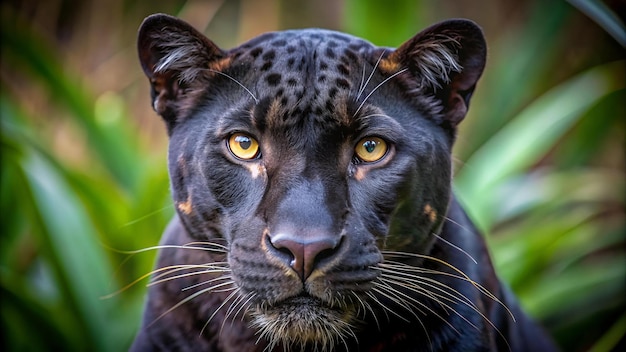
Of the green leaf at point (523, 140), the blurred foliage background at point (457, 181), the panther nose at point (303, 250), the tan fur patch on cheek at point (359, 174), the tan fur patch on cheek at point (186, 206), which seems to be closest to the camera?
the panther nose at point (303, 250)

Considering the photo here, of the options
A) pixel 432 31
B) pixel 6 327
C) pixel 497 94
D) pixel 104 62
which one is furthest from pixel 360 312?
pixel 104 62

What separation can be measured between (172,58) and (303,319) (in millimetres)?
779

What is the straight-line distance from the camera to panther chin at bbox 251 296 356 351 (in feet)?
6.04

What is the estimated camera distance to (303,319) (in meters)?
1.85

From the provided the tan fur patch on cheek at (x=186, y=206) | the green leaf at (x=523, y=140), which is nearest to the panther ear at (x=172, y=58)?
the tan fur patch on cheek at (x=186, y=206)

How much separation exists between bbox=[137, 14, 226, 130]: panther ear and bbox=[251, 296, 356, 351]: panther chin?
638 mm

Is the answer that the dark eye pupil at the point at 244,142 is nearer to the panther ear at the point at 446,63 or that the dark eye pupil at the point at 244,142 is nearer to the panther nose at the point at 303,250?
the panther nose at the point at 303,250

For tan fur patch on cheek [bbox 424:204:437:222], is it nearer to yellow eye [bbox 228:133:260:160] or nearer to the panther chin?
the panther chin

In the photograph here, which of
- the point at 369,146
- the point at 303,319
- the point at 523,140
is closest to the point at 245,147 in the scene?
the point at 369,146

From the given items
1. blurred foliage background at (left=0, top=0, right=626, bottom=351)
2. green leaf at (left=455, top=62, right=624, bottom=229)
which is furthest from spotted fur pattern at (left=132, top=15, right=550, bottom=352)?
green leaf at (left=455, top=62, right=624, bottom=229)

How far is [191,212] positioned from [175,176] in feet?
0.39

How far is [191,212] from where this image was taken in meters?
2.10

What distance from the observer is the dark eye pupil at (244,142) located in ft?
6.53

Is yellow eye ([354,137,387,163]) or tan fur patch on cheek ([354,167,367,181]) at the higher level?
yellow eye ([354,137,387,163])
